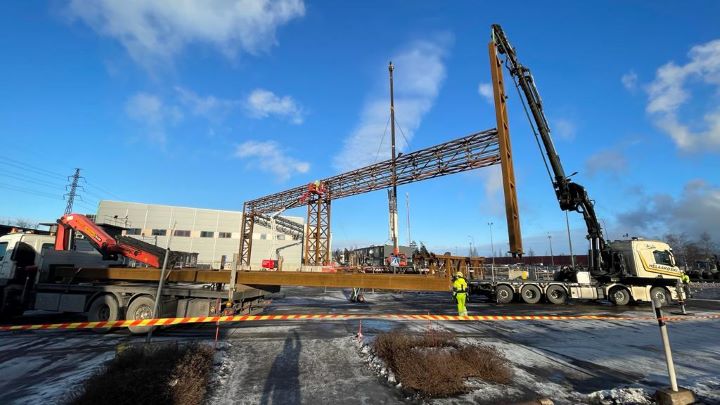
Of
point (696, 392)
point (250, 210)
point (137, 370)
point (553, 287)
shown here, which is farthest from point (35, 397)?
point (250, 210)

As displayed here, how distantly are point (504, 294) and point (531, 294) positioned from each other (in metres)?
1.35

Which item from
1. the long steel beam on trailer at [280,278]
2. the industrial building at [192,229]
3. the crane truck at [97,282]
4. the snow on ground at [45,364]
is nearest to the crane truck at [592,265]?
the long steel beam on trailer at [280,278]

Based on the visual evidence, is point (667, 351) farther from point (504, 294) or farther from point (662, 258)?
point (662, 258)

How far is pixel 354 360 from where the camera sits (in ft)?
22.0

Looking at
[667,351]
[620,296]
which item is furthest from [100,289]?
[620,296]

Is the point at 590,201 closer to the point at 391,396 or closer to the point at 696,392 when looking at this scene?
the point at 696,392

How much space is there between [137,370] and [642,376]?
7.85 m

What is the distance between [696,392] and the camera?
4.86 m

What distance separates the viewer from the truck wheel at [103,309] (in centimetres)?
988

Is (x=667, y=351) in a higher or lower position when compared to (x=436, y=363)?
higher

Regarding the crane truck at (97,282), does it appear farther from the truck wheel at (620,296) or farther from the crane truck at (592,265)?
the truck wheel at (620,296)

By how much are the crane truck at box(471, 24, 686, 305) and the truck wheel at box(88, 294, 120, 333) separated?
16.6 m

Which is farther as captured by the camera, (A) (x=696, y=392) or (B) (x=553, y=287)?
(B) (x=553, y=287)

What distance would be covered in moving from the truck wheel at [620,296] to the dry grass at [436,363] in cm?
1509
